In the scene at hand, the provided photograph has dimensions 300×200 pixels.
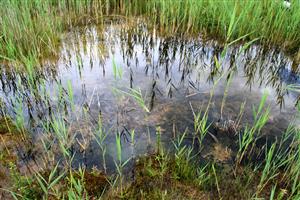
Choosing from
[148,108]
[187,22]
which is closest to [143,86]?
[148,108]

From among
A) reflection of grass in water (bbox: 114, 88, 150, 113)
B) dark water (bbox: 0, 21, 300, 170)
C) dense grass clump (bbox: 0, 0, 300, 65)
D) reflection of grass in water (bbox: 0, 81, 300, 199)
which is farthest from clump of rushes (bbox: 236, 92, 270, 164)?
dense grass clump (bbox: 0, 0, 300, 65)

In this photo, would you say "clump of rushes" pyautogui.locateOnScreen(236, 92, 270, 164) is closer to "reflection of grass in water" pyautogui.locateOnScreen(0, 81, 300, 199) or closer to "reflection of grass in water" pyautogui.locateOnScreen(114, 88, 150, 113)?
"reflection of grass in water" pyautogui.locateOnScreen(0, 81, 300, 199)

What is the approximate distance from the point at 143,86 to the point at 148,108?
0.31 metres

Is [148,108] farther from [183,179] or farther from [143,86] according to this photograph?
[183,179]

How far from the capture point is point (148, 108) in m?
2.37

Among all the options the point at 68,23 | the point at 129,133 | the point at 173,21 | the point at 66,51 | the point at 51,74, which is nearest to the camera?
the point at 129,133

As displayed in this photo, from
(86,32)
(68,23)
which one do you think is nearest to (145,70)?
(86,32)

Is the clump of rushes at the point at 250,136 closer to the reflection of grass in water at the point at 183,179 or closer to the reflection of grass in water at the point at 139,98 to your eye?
the reflection of grass in water at the point at 183,179

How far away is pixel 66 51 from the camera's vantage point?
124 inches

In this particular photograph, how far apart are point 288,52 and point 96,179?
2563mm

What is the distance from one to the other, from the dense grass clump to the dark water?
0.18 meters

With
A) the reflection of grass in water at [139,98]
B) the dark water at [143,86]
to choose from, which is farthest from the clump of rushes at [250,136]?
the reflection of grass in water at [139,98]

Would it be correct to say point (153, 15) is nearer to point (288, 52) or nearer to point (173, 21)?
point (173, 21)

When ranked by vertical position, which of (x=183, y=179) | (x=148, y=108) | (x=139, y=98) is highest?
(x=139, y=98)
